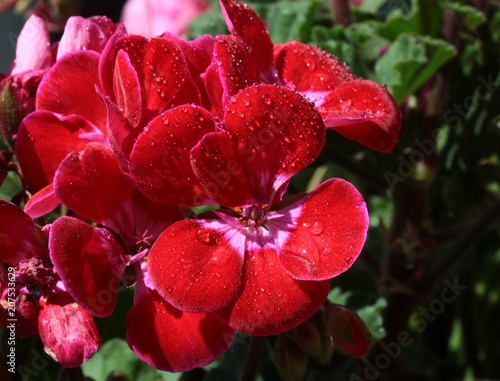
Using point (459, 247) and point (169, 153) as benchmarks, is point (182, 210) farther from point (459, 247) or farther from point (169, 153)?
point (459, 247)

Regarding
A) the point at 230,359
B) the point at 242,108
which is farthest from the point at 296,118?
the point at 230,359

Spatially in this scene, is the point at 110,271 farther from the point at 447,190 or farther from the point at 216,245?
the point at 447,190

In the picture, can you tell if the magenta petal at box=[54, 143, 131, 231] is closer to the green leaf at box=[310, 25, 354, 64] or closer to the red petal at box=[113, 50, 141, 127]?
the red petal at box=[113, 50, 141, 127]

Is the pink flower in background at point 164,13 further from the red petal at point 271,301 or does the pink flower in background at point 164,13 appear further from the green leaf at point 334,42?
the red petal at point 271,301

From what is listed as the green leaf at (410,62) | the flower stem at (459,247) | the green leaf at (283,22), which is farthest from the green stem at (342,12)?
the flower stem at (459,247)

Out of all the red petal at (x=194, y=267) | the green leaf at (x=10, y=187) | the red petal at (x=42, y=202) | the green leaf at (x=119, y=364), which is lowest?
the green leaf at (x=119, y=364)
